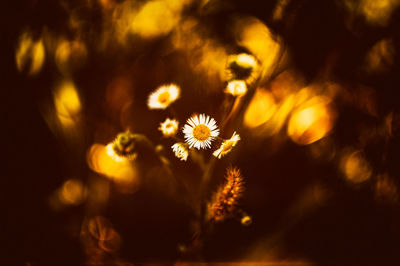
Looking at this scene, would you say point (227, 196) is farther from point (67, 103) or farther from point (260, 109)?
point (67, 103)

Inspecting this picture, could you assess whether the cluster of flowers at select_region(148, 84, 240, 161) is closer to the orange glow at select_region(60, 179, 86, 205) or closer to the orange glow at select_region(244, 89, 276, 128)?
the orange glow at select_region(244, 89, 276, 128)

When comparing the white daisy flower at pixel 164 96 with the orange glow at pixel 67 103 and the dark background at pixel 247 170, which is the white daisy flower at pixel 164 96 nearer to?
the dark background at pixel 247 170

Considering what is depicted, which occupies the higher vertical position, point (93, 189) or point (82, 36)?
point (82, 36)

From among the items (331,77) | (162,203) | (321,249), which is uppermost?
(331,77)

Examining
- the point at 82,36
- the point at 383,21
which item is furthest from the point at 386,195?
the point at 82,36

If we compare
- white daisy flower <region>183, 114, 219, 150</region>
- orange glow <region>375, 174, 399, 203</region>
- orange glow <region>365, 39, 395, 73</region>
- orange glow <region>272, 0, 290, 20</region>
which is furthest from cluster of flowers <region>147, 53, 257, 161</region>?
orange glow <region>375, 174, 399, 203</region>

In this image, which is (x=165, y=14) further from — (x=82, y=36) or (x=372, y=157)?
(x=372, y=157)

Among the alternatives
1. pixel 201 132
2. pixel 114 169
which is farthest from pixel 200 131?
pixel 114 169

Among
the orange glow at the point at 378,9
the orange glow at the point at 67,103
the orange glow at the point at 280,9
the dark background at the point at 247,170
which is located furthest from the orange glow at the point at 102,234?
the orange glow at the point at 378,9
